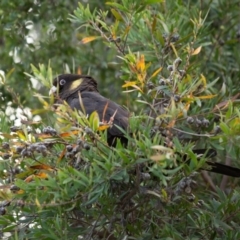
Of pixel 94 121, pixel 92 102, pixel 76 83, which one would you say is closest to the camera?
pixel 94 121

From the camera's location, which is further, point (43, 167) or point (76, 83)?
point (76, 83)

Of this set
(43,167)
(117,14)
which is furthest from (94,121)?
(117,14)

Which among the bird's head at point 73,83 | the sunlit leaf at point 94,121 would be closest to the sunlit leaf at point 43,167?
the sunlit leaf at point 94,121

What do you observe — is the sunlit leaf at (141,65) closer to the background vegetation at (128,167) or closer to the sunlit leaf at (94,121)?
the background vegetation at (128,167)

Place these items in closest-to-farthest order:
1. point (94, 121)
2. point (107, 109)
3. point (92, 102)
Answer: point (94, 121)
point (107, 109)
point (92, 102)

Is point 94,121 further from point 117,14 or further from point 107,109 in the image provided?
point 107,109

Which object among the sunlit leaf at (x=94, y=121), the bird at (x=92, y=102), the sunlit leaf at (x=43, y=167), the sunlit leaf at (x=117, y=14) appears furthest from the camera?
the bird at (x=92, y=102)

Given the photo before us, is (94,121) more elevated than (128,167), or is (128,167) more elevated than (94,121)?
(94,121)

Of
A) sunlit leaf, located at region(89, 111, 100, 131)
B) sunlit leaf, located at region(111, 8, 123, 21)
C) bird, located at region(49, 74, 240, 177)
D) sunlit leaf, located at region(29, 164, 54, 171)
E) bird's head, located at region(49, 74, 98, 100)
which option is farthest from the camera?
bird's head, located at region(49, 74, 98, 100)

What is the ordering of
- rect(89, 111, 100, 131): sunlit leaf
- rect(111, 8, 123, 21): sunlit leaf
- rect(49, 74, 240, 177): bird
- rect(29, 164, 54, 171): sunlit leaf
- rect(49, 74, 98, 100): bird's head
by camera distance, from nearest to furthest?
1. rect(89, 111, 100, 131): sunlit leaf
2. rect(29, 164, 54, 171): sunlit leaf
3. rect(111, 8, 123, 21): sunlit leaf
4. rect(49, 74, 240, 177): bird
5. rect(49, 74, 98, 100): bird's head

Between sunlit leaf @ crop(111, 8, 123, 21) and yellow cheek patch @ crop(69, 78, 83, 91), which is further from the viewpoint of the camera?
yellow cheek patch @ crop(69, 78, 83, 91)

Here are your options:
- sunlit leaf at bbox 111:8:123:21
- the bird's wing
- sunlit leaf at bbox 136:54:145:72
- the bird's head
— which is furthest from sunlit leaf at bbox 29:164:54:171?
the bird's head

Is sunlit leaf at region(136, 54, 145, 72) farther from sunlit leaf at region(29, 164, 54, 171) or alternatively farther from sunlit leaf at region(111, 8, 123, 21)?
sunlit leaf at region(29, 164, 54, 171)

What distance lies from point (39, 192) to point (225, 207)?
0.79m
